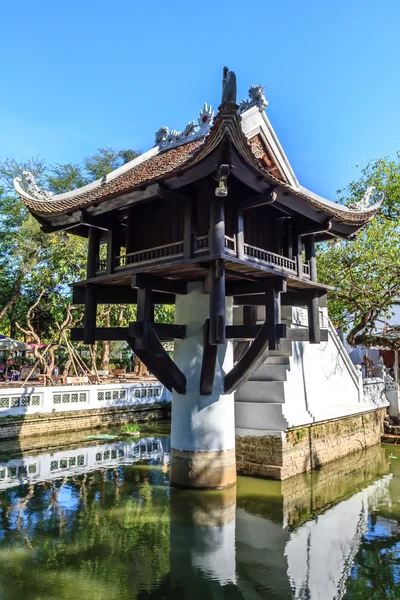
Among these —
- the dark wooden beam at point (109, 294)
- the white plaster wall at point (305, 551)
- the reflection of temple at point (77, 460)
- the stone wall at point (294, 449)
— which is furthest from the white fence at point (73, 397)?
the white plaster wall at point (305, 551)

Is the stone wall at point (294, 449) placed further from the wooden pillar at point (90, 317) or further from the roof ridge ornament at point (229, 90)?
the roof ridge ornament at point (229, 90)

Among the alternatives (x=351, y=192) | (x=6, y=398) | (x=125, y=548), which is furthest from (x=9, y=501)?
(x=351, y=192)

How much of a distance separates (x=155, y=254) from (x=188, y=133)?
3640 mm

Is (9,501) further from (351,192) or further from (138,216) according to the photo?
(351,192)

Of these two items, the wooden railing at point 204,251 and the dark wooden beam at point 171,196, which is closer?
the dark wooden beam at point 171,196

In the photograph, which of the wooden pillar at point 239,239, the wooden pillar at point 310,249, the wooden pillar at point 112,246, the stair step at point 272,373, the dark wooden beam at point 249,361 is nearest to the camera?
the wooden pillar at point 239,239

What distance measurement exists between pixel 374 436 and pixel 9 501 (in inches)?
392

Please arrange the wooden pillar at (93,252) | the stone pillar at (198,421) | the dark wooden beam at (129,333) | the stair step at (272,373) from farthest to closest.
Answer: the stair step at (272,373), the wooden pillar at (93,252), the stone pillar at (198,421), the dark wooden beam at (129,333)

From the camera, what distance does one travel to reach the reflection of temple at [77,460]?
30.8 ft

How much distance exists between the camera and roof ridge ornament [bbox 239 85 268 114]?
8.93 m

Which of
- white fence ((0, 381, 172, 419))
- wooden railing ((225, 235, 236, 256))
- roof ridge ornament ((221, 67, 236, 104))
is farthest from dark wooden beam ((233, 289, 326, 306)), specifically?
white fence ((0, 381, 172, 419))

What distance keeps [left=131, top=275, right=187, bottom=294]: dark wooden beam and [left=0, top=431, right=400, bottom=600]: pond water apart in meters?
3.58

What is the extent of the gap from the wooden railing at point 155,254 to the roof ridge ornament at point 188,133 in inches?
128

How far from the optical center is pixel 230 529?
6.67m
